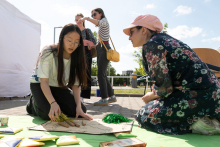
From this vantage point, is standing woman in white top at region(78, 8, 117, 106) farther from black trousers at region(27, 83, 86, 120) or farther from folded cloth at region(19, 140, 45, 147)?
folded cloth at region(19, 140, 45, 147)

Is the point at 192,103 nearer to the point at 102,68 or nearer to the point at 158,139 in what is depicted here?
the point at 158,139

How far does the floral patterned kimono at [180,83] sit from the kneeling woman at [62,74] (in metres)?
1.02

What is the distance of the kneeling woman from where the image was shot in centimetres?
236

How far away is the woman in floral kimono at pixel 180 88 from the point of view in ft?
6.01

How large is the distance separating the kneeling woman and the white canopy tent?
3682 mm

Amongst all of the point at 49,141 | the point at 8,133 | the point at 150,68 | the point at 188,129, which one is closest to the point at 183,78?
the point at 150,68

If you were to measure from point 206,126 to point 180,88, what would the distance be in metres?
0.44

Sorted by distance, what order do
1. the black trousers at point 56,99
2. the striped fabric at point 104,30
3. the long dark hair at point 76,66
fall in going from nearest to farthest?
the long dark hair at point 76,66 < the black trousers at point 56,99 < the striped fabric at point 104,30

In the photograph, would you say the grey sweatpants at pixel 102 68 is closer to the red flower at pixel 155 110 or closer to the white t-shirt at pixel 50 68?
the white t-shirt at pixel 50 68

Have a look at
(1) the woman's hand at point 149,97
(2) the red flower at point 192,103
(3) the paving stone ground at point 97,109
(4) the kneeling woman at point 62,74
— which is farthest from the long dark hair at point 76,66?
(2) the red flower at point 192,103

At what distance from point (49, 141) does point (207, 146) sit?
131 cm

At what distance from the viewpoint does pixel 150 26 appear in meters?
2.01

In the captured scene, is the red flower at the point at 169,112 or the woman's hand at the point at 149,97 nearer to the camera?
the red flower at the point at 169,112

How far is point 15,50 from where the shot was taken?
6332 millimetres
